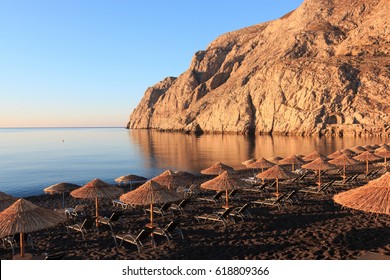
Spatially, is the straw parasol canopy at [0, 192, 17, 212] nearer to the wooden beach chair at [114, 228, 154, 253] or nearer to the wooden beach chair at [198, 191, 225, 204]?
the wooden beach chair at [114, 228, 154, 253]

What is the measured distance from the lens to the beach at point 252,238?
9508 mm

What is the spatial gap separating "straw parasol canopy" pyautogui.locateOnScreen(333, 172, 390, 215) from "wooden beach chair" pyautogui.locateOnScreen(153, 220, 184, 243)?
5.11 m

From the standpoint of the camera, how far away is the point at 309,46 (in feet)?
350

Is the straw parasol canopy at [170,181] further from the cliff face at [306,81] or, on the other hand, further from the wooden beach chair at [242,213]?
the cliff face at [306,81]

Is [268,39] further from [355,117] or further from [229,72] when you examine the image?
[355,117]

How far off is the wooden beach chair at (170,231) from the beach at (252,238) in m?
0.25

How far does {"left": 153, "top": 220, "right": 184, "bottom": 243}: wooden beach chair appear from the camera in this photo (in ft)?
35.1

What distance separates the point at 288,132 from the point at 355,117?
18259mm

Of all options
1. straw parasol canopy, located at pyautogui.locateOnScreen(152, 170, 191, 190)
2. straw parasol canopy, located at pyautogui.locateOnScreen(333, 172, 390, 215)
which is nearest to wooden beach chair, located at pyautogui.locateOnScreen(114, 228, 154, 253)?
straw parasol canopy, located at pyautogui.locateOnScreen(152, 170, 191, 190)

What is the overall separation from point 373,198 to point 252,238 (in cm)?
409

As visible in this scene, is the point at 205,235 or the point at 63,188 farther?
the point at 63,188

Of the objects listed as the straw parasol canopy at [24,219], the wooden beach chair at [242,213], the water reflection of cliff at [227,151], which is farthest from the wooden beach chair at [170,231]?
the water reflection of cliff at [227,151]

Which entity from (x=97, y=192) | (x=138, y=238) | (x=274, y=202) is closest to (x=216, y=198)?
(x=274, y=202)
